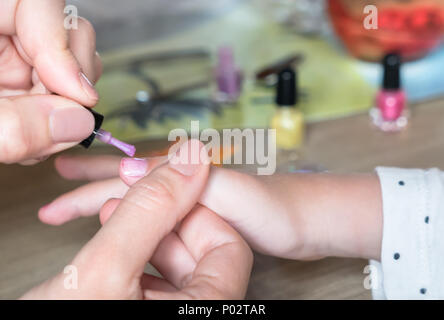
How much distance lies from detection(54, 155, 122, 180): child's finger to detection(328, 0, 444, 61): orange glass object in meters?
0.44

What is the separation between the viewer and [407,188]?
45cm

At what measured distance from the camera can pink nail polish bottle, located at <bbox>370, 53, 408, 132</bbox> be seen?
0.68 m

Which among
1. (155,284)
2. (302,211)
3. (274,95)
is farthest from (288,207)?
(274,95)

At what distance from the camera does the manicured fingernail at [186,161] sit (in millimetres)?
373

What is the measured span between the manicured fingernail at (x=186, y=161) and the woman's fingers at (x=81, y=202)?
0.11 m

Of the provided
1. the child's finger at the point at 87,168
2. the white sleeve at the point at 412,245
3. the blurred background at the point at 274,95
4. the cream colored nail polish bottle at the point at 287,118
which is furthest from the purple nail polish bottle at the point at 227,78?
the white sleeve at the point at 412,245

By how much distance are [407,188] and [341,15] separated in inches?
17.4

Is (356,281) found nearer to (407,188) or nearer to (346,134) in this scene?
(407,188)

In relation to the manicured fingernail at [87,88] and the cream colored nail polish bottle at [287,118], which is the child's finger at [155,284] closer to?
the manicured fingernail at [87,88]

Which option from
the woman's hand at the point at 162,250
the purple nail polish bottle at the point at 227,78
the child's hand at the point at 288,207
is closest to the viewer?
the woman's hand at the point at 162,250

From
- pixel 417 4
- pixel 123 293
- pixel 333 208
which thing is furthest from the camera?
pixel 417 4

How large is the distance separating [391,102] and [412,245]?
29cm

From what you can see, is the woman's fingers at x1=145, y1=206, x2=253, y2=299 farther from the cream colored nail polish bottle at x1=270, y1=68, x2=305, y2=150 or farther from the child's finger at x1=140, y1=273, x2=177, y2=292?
the cream colored nail polish bottle at x1=270, y1=68, x2=305, y2=150
